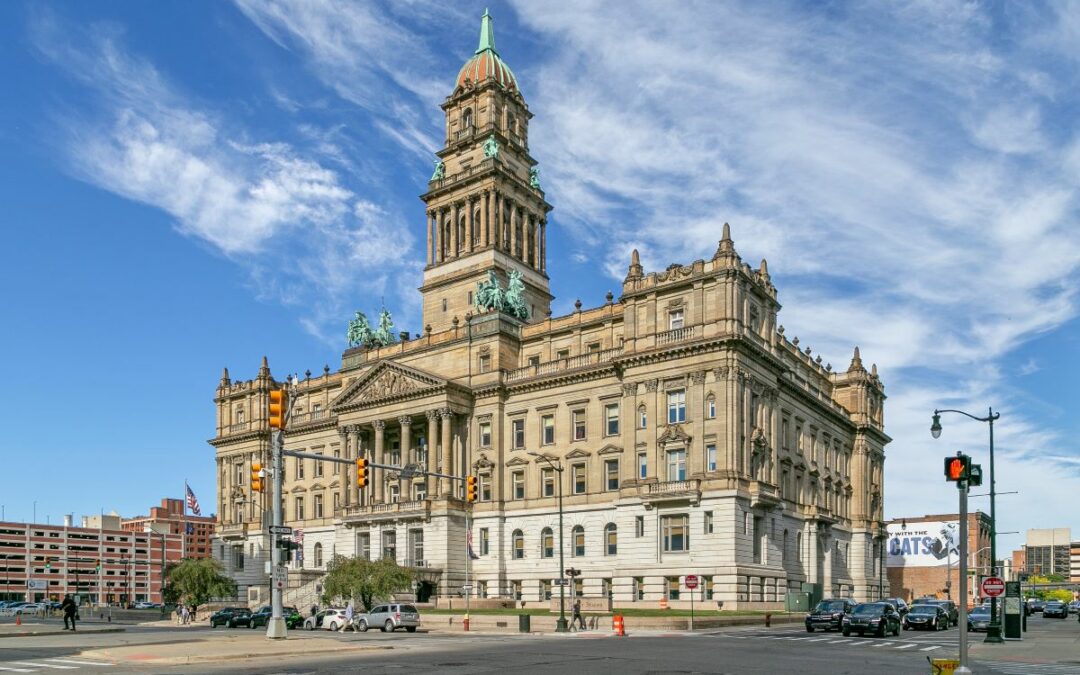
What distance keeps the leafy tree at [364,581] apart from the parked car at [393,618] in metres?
11.6

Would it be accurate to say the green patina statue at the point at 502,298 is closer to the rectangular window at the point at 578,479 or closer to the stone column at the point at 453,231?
the stone column at the point at 453,231

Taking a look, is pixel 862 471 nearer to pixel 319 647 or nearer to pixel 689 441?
pixel 689 441

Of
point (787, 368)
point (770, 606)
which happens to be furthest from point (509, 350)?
point (770, 606)

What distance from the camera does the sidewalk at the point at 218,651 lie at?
30.9 meters

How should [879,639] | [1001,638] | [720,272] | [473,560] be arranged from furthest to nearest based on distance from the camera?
[473,560] < [720,272] < [879,639] < [1001,638]

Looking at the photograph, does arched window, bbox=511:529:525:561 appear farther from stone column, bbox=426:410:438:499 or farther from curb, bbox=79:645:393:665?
curb, bbox=79:645:393:665

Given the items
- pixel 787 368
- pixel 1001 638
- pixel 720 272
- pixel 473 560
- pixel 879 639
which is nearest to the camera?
pixel 1001 638

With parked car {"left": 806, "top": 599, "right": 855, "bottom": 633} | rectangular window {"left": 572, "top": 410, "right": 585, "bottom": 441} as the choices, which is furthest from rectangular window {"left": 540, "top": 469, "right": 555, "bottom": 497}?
parked car {"left": 806, "top": 599, "right": 855, "bottom": 633}

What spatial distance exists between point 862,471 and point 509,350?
38059 millimetres

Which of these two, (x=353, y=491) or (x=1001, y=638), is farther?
(x=353, y=491)

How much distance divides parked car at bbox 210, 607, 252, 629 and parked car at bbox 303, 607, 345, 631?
6843 mm

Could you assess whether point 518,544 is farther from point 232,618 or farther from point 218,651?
point 218,651

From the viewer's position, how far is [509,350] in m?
88.2

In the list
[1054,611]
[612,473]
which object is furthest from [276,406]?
[1054,611]
